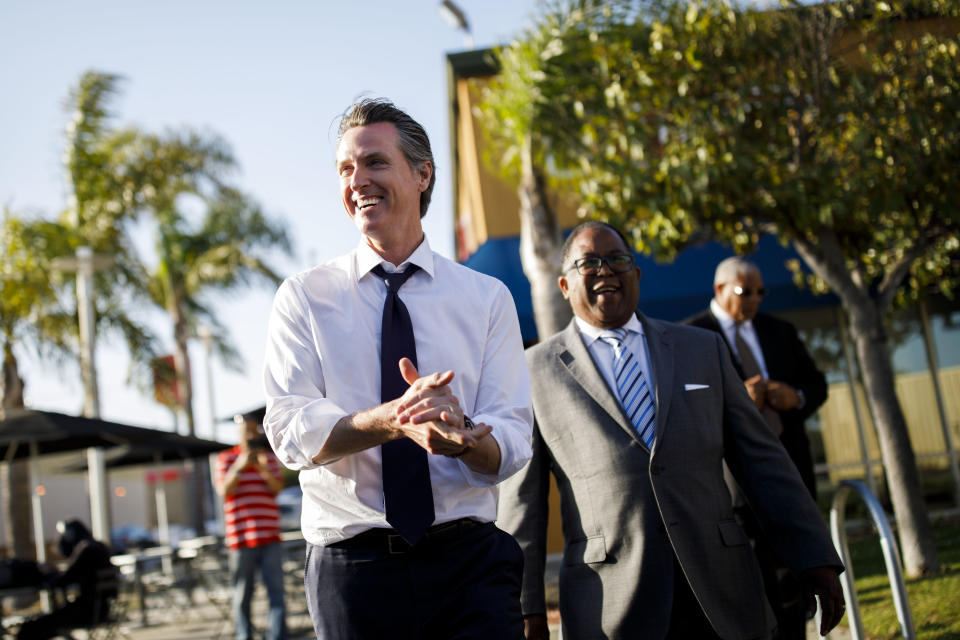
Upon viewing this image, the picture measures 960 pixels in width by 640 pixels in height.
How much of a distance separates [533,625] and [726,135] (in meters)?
7.36

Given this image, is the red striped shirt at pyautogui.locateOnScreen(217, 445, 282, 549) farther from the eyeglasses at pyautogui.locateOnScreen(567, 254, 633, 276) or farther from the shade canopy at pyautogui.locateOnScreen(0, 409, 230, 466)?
the eyeglasses at pyautogui.locateOnScreen(567, 254, 633, 276)

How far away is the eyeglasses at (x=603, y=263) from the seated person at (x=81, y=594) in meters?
7.16

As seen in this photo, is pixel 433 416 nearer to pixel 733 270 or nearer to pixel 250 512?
pixel 733 270

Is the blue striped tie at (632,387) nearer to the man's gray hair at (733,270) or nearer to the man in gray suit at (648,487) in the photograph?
the man in gray suit at (648,487)

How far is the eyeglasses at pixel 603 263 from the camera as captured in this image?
3561mm

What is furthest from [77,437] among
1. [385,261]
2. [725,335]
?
[385,261]

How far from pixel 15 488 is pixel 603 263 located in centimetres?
1944

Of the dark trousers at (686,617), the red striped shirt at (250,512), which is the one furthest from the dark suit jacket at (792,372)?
the red striped shirt at (250,512)

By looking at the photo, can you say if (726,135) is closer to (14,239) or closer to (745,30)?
(745,30)

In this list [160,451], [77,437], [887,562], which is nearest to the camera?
[887,562]

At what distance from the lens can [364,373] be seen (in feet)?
8.01

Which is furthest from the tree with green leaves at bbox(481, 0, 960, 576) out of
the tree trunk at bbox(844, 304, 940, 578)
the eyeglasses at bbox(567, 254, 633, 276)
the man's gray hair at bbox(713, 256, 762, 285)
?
the eyeglasses at bbox(567, 254, 633, 276)

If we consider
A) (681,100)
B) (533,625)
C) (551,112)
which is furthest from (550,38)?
(533,625)

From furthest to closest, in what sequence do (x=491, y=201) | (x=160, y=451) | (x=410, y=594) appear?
1. (x=160, y=451)
2. (x=491, y=201)
3. (x=410, y=594)
